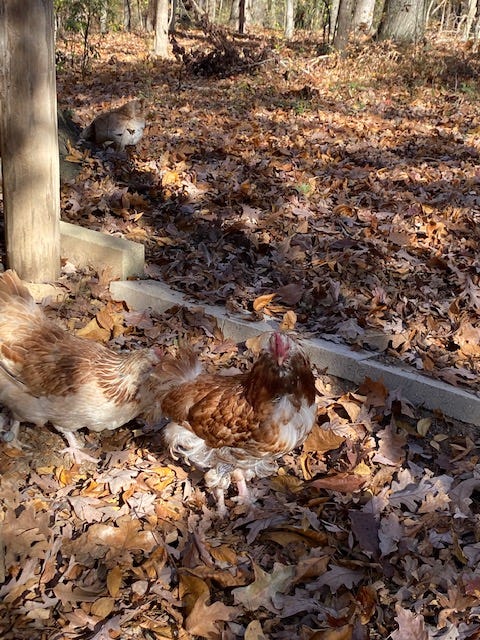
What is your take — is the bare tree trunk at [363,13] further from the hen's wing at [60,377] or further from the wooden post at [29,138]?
the hen's wing at [60,377]

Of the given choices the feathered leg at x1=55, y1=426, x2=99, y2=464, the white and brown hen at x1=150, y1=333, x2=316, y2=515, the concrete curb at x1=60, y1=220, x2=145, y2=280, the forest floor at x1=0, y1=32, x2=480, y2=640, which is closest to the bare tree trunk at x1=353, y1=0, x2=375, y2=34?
the forest floor at x1=0, y1=32, x2=480, y2=640

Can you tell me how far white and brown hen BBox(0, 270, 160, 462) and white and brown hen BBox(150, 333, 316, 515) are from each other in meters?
0.19

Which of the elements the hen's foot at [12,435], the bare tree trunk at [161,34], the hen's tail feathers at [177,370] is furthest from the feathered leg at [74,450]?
the bare tree trunk at [161,34]

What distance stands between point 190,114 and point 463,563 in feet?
30.9

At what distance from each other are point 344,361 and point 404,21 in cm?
1451

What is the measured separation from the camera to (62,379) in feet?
11.9

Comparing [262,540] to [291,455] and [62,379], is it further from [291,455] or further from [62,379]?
[62,379]

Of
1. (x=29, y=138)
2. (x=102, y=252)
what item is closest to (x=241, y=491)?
(x=102, y=252)

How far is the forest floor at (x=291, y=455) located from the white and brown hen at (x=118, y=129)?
0.77 ft

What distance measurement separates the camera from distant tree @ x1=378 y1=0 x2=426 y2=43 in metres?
15.7

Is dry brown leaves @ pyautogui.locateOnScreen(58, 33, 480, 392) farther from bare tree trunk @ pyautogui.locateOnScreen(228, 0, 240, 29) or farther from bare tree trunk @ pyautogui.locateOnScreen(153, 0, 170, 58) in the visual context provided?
bare tree trunk @ pyautogui.locateOnScreen(228, 0, 240, 29)

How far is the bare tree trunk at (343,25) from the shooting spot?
14828 millimetres

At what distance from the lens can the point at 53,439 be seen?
391 cm

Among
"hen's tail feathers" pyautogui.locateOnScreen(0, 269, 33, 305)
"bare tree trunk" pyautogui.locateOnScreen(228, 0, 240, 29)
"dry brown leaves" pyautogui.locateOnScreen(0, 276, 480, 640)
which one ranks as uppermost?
"bare tree trunk" pyautogui.locateOnScreen(228, 0, 240, 29)
